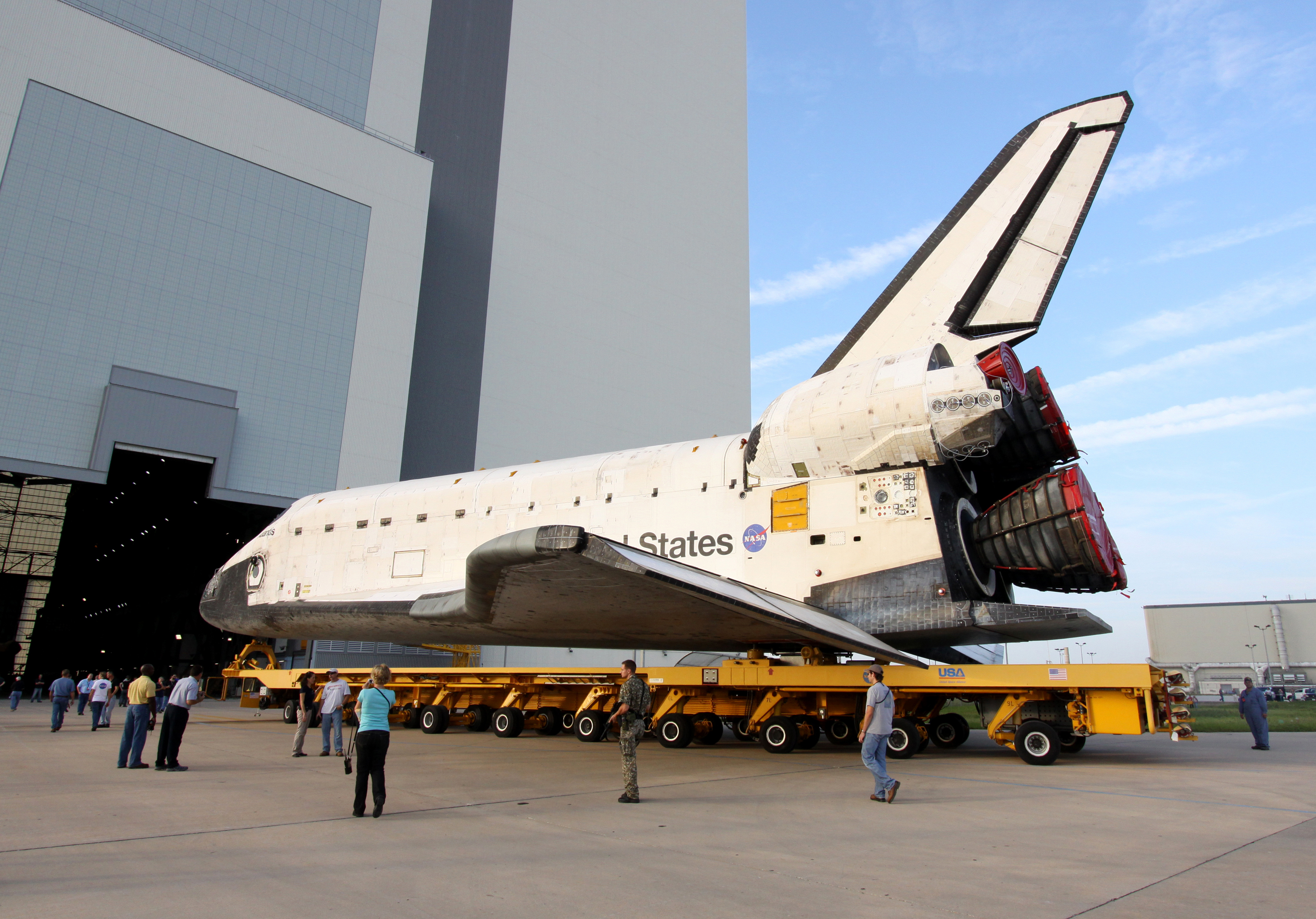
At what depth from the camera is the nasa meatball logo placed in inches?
333

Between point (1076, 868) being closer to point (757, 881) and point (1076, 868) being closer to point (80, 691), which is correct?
point (757, 881)

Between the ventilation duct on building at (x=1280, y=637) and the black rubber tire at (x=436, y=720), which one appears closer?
the black rubber tire at (x=436, y=720)

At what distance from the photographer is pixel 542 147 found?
27688 mm

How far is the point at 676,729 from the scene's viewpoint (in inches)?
364

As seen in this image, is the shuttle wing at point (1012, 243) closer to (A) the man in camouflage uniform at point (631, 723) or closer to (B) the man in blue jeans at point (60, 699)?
(A) the man in camouflage uniform at point (631, 723)

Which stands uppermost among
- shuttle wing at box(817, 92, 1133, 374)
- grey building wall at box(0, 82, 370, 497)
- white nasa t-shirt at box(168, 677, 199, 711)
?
grey building wall at box(0, 82, 370, 497)

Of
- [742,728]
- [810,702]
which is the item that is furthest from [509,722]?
[810,702]

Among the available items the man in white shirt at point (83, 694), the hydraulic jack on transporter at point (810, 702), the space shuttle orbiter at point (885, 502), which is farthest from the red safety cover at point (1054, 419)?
the man in white shirt at point (83, 694)

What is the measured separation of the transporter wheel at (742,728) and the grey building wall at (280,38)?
20390 mm

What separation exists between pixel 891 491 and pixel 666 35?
98.5 ft

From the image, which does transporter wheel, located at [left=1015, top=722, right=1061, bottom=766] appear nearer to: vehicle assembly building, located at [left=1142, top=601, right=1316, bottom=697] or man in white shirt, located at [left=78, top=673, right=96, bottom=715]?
man in white shirt, located at [left=78, top=673, right=96, bottom=715]

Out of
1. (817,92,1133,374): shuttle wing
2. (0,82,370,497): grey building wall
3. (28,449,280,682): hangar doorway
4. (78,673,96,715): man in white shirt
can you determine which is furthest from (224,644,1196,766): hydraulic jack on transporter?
(28,449,280,682): hangar doorway

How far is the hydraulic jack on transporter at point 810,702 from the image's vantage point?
718 cm

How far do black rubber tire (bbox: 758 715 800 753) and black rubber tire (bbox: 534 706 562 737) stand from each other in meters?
3.28
